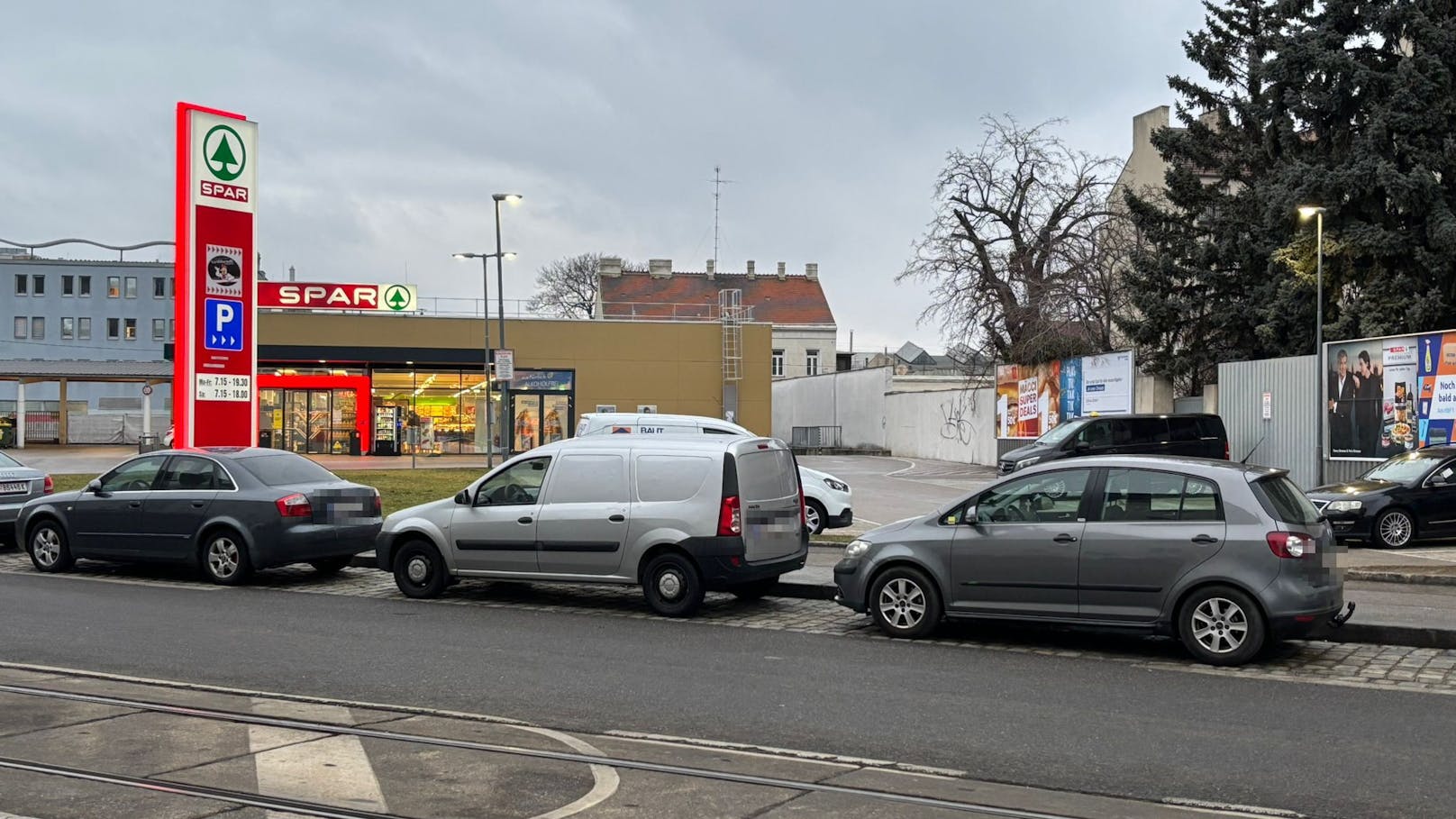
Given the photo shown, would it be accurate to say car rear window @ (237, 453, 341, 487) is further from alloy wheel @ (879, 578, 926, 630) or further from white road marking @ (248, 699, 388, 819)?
white road marking @ (248, 699, 388, 819)

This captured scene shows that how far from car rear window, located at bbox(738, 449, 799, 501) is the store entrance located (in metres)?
35.7

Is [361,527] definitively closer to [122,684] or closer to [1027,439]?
[122,684]

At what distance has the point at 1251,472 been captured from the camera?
9266 mm

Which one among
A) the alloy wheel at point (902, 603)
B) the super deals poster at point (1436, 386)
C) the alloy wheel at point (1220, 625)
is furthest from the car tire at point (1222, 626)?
the super deals poster at point (1436, 386)

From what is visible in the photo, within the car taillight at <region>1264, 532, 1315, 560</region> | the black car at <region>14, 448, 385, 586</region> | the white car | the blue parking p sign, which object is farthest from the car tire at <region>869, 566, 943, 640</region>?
the blue parking p sign

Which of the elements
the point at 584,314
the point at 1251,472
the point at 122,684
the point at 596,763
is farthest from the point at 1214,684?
the point at 584,314

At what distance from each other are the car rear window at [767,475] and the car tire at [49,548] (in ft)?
27.2

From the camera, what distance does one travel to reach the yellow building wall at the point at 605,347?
43562 millimetres

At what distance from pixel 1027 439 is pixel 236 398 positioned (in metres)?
23.5

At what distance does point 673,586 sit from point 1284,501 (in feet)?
16.8

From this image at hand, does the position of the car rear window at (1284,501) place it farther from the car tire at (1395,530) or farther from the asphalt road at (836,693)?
the car tire at (1395,530)

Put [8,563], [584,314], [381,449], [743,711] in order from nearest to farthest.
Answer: [743,711], [8,563], [381,449], [584,314]

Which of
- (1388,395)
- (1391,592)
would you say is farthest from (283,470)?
(1388,395)

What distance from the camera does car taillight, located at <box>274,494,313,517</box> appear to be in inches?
518
